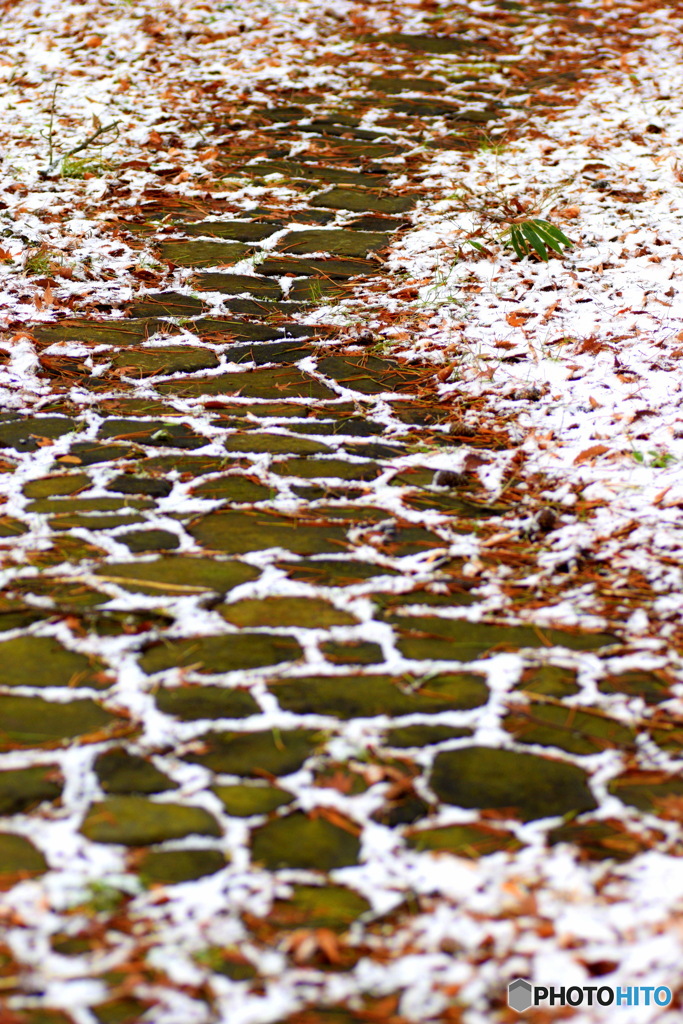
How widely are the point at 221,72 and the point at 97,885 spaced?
7.50 meters

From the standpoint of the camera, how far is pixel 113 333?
4.30 metres

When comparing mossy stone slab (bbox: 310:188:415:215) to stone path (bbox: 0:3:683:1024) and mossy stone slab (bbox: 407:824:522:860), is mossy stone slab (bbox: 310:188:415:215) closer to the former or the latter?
stone path (bbox: 0:3:683:1024)

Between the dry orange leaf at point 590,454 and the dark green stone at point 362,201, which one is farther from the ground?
the dark green stone at point 362,201

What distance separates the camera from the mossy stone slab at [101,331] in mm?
4219

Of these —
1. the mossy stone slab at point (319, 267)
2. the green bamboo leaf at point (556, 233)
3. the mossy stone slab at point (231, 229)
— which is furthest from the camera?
the mossy stone slab at point (231, 229)

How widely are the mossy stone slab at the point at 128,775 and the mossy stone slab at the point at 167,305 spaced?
285 cm

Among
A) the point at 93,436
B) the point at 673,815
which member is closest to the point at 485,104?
the point at 93,436

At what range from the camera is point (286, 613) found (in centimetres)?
252

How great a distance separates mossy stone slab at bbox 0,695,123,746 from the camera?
206 centimetres

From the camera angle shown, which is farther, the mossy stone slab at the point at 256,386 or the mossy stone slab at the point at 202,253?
the mossy stone slab at the point at 202,253

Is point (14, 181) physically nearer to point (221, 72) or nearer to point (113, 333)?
point (113, 333)

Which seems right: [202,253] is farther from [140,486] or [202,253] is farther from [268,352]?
[140,486]

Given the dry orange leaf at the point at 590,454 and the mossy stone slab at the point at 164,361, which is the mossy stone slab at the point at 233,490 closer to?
the mossy stone slab at the point at 164,361

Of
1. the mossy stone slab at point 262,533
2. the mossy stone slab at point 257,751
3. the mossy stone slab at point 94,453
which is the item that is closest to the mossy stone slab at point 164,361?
the mossy stone slab at point 94,453
